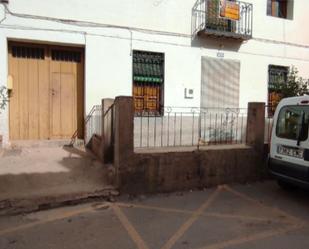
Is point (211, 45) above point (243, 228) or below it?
above

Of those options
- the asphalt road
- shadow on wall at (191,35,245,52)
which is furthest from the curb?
shadow on wall at (191,35,245,52)

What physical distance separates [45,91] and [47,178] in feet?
11.1

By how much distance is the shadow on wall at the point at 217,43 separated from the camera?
34.6 ft

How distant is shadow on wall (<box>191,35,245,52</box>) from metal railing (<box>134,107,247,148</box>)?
1.95 metres

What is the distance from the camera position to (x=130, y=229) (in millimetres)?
4867

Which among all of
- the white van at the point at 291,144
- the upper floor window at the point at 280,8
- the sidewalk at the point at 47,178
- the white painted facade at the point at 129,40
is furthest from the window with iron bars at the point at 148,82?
the upper floor window at the point at 280,8

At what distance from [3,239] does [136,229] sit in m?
1.76

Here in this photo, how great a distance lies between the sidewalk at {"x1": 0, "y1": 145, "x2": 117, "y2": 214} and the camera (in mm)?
5559

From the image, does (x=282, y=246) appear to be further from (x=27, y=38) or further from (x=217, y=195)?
(x=27, y=38)

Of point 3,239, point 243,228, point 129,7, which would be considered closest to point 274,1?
point 129,7

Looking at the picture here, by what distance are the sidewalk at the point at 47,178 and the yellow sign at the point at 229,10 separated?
5.97 m

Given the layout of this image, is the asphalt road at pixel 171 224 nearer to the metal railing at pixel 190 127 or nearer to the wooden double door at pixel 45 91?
the metal railing at pixel 190 127

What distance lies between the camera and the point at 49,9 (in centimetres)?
866

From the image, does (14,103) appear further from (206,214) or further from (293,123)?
(293,123)
